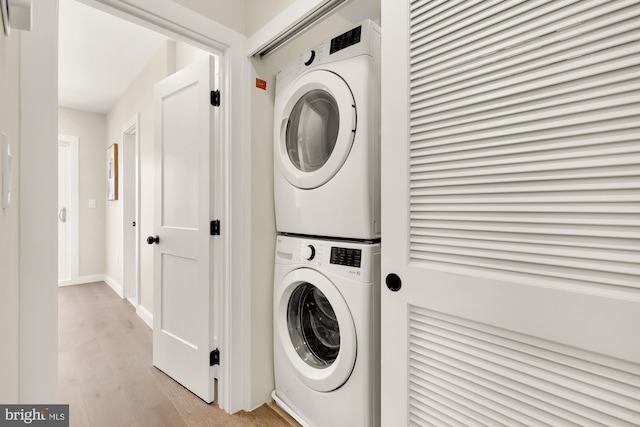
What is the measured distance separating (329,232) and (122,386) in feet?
5.55

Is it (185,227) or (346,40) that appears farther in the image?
(185,227)

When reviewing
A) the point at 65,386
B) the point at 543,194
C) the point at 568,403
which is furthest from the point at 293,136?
the point at 65,386

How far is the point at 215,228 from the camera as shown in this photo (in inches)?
66.6

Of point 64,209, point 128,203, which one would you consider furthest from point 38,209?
point 64,209

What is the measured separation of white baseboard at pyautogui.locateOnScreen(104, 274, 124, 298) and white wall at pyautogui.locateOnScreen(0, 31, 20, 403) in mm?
3387

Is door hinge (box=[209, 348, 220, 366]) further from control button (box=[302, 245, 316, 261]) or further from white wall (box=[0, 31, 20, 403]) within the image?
white wall (box=[0, 31, 20, 403])

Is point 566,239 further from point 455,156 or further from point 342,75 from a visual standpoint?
point 342,75

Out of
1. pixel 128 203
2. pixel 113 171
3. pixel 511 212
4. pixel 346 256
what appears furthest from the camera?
pixel 113 171

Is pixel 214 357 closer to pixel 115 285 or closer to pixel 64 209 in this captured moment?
pixel 115 285

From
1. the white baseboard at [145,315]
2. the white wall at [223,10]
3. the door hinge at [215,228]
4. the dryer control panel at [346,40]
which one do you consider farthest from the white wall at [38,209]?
the white baseboard at [145,315]

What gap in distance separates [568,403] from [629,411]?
10 cm

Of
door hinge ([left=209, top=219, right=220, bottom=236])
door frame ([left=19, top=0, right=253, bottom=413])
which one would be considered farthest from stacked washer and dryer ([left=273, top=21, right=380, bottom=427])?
door hinge ([left=209, top=219, right=220, bottom=236])

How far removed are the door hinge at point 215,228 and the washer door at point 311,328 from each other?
47cm

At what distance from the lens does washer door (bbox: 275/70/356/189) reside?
4.23 feet
